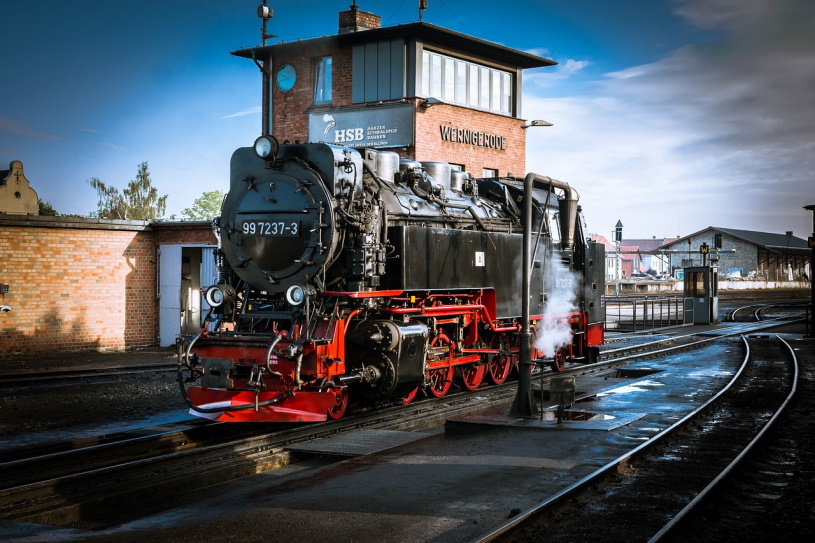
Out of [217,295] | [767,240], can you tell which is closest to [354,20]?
[217,295]

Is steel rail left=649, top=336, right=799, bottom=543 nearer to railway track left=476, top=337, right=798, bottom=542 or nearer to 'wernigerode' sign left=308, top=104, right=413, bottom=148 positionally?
railway track left=476, top=337, right=798, bottom=542

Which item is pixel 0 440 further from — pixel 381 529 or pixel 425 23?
pixel 425 23

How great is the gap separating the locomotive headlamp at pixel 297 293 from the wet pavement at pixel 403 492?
6.51 ft

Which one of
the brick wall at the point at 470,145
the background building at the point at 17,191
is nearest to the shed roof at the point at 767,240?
the brick wall at the point at 470,145

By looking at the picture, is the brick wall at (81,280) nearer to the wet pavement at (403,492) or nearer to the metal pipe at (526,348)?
the metal pipe at (526,348)

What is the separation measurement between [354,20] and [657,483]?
72.3 ft

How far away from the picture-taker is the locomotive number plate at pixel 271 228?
9703 mm

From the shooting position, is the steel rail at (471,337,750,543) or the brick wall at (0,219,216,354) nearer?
the steel rail at (471,337,750,543)

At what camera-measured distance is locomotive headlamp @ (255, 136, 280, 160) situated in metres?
9.88

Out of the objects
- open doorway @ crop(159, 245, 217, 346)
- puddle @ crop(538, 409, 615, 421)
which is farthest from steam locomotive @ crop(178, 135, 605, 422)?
open doorway @ crop(159, 245, 217, 346)

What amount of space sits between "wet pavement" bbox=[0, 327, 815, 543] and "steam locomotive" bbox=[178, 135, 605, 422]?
1200 millimetres

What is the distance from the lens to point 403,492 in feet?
21.1

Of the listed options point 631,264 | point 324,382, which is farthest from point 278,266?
point 631,264

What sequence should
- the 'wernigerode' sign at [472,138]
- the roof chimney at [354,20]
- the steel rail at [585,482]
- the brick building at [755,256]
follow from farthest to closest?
1. the brick building at [755,256]
2. the roof chimney at [354,20]
3. the 'wernigerode' sign at [472,138]
4. the steel rail at [585,482]
